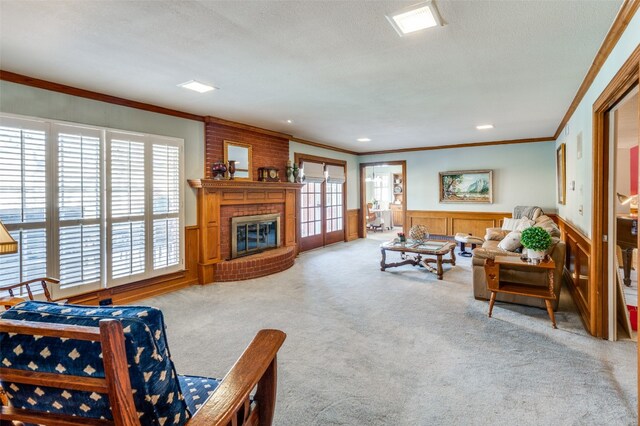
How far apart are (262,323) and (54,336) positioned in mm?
2649

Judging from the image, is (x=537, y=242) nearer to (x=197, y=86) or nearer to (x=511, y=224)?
(x=511, y=224)

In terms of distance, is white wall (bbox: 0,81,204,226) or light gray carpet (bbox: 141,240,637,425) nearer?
light gray carpet (bbox: 141,240,637,425)

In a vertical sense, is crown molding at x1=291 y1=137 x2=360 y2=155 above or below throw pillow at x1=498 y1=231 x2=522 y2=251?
above

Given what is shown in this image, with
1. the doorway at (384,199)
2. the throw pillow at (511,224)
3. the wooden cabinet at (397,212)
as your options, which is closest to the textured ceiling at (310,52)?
the throw pillow at (511,224)

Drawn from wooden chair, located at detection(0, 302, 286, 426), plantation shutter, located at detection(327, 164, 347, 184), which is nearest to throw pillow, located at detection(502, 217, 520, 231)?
plantation shutter, located at detection(327, 164, 347, 184)

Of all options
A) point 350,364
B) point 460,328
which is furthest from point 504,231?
point 350,364

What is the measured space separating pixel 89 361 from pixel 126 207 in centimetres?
368

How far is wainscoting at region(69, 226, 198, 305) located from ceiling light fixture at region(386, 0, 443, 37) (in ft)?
12.4

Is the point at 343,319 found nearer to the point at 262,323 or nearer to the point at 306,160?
the point at 262,323

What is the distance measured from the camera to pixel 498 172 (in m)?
7.50

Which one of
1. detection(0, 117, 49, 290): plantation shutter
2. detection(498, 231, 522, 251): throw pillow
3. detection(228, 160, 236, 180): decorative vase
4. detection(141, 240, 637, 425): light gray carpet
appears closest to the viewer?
detection(141, 240, 637, 425): light gray carpet

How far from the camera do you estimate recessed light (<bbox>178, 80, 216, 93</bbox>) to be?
3.44 metres

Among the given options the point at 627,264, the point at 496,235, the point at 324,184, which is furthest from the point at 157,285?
the point at 627,264

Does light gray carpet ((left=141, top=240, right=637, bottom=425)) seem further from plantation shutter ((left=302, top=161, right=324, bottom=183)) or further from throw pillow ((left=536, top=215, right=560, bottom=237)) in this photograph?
plantation shutter ((left=302, top=161, right=324, bottom=183))
